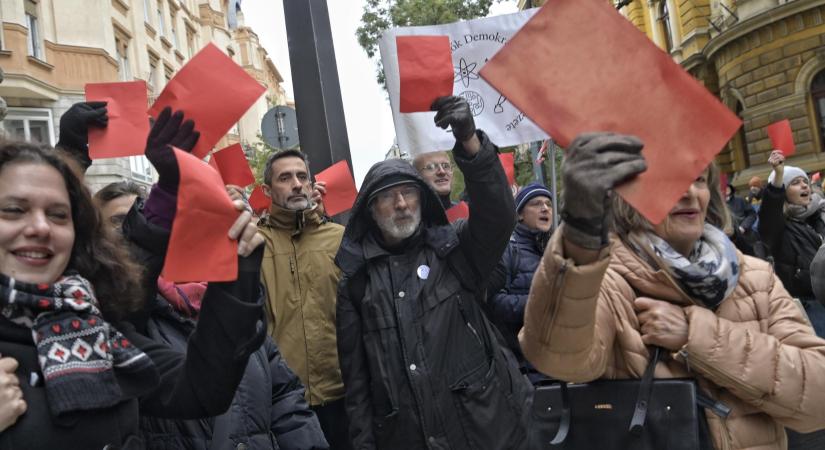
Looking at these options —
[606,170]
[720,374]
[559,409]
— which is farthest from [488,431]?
[606,170]

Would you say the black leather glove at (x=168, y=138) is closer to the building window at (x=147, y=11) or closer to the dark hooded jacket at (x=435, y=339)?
the dark hooded jacket at (x=435, y=339)

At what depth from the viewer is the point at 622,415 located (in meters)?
1.86

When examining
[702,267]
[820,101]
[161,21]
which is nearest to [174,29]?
[161,21]

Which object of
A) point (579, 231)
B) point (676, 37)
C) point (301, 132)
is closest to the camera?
point (579, 231)

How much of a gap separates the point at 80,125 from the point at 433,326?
160 cm

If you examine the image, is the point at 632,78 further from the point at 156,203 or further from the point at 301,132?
the point at 301,132

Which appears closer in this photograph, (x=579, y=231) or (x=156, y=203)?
(x=579, y=231)

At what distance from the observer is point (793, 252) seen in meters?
5.30

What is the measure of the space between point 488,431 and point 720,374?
47.7 inches

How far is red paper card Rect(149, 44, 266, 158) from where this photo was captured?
214cm

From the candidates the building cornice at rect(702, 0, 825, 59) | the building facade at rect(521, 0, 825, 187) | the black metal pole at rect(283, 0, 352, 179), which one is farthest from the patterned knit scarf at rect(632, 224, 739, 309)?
the building cornice at rect(702, 0, 825, 59)

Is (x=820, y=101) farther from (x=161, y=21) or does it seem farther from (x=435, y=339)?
(x=161, y=21)

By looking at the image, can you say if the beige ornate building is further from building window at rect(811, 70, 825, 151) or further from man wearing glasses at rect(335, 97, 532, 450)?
building window at rect(811, 70, 825, 151)

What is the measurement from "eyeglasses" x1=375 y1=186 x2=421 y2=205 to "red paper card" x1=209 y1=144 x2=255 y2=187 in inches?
37.1
